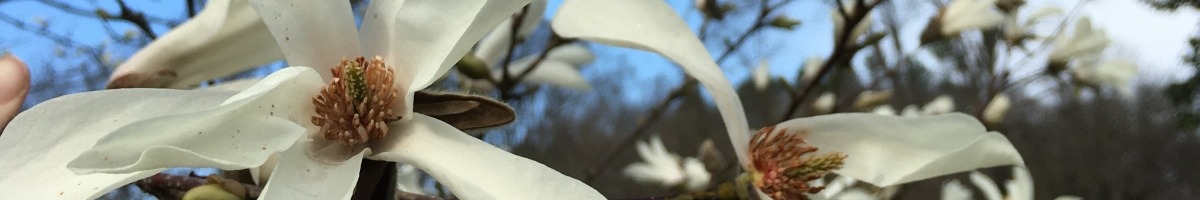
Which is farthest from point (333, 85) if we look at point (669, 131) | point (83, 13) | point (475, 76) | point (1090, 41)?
point (669, 131)

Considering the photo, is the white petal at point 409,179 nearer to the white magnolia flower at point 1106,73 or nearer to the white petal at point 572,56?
the white petal at point 572,56

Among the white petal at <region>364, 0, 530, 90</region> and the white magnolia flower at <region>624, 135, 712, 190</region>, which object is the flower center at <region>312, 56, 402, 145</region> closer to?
the white petal at <region>364, 0, 530, 90</region>

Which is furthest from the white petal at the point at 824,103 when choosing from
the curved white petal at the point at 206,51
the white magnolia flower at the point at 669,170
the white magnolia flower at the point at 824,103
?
the curved white petal at the point at 206,51

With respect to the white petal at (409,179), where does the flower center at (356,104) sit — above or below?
above

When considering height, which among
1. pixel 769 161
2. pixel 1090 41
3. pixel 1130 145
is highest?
pixel 769 161

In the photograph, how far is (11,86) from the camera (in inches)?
16.8

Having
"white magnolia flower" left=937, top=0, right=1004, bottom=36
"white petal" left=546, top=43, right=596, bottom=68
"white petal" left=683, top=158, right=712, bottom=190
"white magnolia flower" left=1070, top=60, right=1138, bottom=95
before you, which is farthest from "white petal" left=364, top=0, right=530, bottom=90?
"white magnolia flower" left=1070, top=60, right=1138, bottom=95

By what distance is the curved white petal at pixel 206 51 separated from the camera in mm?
421

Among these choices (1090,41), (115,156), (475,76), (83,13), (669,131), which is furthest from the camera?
→ (669,131)

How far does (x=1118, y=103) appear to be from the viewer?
7.83 meters

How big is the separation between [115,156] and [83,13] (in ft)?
2.94

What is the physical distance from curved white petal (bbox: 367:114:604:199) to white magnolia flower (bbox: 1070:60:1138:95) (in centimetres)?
143

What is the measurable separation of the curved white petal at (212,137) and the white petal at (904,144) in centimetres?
25

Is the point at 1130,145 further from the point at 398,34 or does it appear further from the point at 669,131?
the point at 398,34
